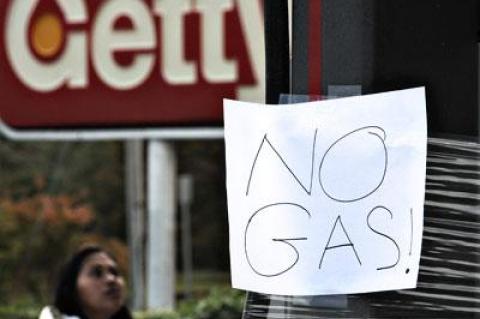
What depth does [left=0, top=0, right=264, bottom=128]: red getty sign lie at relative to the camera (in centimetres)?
1087

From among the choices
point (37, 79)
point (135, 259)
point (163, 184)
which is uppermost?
point (37, 79)

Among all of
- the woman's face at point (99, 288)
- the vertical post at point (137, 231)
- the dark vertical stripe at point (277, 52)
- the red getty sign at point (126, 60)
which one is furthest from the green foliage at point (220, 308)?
the dark vertical stripe at point (277, 52)

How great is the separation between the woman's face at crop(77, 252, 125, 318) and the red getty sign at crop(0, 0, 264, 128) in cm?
557

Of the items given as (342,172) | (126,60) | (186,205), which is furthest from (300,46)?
(186,205)

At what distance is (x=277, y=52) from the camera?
8.35 ft

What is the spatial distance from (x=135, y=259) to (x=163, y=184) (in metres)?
5.67

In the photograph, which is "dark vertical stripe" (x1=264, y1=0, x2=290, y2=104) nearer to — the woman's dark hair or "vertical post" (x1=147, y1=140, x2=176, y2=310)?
the woman's dark hair

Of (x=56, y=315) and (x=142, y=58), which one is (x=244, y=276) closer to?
(x=56, y=315)

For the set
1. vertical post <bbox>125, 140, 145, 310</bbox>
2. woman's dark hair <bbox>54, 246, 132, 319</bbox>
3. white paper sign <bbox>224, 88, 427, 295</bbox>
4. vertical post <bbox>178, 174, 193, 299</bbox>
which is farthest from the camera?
vertical post <bbox>178, 174, 193, 299</bbox>

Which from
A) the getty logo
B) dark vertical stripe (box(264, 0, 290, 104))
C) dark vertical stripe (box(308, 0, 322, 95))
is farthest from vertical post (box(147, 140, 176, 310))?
dark vertical stripe (box(308, 0, 322, 95))

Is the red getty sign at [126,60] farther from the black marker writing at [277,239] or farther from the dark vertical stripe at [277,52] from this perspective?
the black marker writing at [277,239]

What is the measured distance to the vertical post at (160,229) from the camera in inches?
470

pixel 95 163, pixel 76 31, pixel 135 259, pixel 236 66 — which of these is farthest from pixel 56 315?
pixel 95 163

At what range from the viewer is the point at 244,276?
237 centimetres
